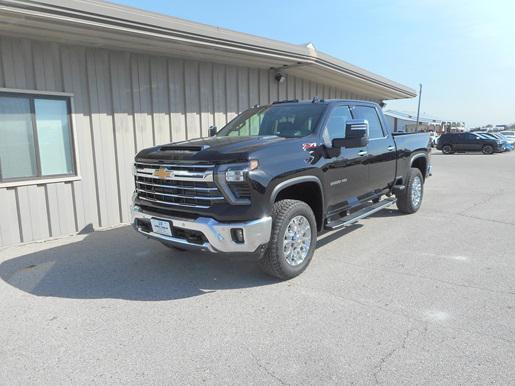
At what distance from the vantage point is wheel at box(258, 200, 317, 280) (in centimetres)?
A: 426

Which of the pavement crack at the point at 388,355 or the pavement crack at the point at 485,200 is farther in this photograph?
the pavement crack at the point at 485,200

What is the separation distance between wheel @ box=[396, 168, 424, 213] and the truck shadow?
3.69 m

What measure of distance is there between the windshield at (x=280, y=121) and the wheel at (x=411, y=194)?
3034 millimetres

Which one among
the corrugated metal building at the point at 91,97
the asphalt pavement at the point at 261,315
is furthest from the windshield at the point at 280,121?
the corrugated metal building at the point at 91,97

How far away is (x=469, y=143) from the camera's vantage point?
28734mm

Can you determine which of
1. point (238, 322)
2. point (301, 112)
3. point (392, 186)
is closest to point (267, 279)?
point (238, 322)

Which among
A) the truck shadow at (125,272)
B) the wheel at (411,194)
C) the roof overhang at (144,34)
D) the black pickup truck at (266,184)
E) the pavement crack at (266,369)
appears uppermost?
the roof overhang at (144,34)

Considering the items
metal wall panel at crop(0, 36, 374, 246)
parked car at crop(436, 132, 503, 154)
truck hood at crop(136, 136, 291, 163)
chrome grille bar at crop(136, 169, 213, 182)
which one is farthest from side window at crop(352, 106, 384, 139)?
parked car at crop(436, 132, 503, 154)

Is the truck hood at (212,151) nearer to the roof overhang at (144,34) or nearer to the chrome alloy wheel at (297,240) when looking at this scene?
the chrome alloy wheel at (297,240)

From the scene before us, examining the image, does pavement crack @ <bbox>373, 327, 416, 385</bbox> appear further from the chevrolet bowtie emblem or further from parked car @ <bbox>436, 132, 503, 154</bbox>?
parked car @ <bbox>436, 132, 503, 154</bbox>

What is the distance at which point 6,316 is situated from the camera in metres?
3.89

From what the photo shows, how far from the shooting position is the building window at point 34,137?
19.9 feet

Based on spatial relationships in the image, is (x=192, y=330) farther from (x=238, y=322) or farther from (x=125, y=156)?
(x=125, y=156)

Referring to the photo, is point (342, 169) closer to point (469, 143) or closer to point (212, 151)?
point (212, 151)
